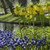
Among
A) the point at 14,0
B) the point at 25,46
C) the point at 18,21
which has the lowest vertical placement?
the point at 25,46

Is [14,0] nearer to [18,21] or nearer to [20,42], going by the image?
[18,21]

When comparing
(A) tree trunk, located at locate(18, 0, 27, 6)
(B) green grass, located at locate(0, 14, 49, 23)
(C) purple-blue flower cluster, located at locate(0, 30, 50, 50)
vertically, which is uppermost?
(A) tree trunk, located at locate(18, 0, 27, 6)

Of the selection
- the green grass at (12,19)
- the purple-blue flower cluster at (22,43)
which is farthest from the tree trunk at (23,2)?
the purple-blue flower cluster at (22,43)

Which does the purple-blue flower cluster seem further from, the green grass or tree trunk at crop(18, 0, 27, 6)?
tree trunk at crop(18, 0, 27, 6)

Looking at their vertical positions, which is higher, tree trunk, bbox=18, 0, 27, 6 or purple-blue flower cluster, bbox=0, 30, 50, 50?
tree trunk, bbox=18, 0, 27, 6

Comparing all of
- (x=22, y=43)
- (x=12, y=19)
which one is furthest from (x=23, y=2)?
(x=22, y=43)

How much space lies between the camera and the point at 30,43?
181 centimetres

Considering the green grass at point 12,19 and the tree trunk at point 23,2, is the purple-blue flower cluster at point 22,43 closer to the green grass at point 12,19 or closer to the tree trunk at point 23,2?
the green grass at point 12,19

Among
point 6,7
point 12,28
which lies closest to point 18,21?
point 12,28

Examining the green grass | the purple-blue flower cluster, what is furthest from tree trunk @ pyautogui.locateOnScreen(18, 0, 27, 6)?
the purple-blue flower cluster

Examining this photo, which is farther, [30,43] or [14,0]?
[14,0]

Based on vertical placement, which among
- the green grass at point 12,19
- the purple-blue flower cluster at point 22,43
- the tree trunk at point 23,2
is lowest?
the purple-blue flower cluster at point 22,43

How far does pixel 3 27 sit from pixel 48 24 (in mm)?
816

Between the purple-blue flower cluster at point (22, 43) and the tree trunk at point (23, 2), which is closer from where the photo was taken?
the purple-blue flower cluster at point (22, 43)
